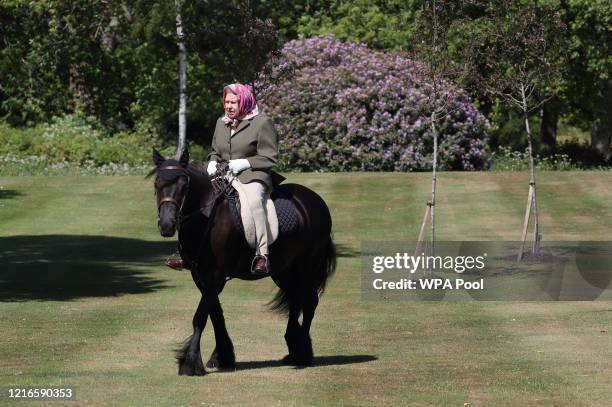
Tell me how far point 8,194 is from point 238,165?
26.1 meters

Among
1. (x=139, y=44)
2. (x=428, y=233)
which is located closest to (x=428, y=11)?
(x=428, y=233)

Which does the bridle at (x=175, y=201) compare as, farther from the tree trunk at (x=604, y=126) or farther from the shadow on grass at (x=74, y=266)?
the tree trunk at (x=604, y=126)

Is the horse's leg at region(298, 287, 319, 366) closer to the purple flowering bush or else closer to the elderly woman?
the elderly woman

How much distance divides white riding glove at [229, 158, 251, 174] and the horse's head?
3.07ft

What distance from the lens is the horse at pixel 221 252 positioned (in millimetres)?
12164

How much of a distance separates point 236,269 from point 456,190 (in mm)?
25223

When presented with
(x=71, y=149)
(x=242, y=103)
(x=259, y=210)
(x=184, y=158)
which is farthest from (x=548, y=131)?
(x=184, y=158)

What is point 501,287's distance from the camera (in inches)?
907

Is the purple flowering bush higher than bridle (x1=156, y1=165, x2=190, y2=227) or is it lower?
lower

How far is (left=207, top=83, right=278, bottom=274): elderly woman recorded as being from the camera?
13180 millimetres

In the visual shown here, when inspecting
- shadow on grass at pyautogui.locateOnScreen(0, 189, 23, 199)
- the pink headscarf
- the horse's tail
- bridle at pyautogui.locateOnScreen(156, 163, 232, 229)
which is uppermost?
the pink headscarf

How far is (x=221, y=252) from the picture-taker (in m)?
12.9

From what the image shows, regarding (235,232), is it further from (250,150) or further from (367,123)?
(367,123)

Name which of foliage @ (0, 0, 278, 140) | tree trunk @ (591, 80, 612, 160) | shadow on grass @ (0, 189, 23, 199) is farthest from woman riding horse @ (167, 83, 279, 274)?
tree trunk @ (591, 80, 612, 160)
